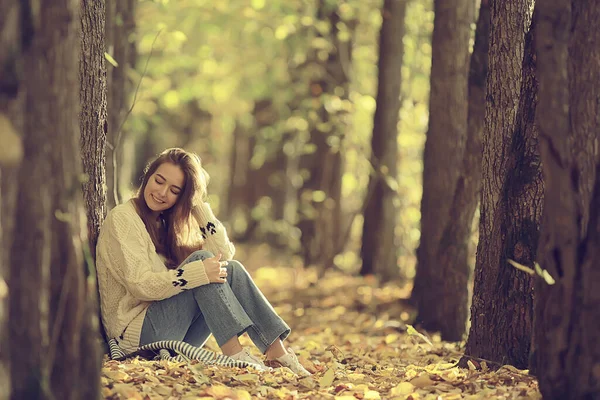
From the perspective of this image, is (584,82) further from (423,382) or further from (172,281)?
(172,281)

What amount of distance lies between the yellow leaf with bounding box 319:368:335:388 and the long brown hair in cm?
142

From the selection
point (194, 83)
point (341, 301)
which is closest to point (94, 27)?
point (341, 301)

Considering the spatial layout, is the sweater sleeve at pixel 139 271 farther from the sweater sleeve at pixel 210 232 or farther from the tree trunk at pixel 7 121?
the tree trunk at pixel 7 121

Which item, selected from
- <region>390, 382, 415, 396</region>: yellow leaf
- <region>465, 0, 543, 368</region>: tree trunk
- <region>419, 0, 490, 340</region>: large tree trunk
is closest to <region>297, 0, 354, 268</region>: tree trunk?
<region>419, 0, 490, 340</region>: large tree trunk

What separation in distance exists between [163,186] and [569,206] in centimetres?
273

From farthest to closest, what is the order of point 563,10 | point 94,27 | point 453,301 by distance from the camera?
1. point 453,301
2. point 94,27
3. point 563,10

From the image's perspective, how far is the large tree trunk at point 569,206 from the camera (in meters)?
3.55

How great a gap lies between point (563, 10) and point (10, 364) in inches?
102

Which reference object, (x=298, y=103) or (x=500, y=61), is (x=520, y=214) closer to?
(x=500, y=61)

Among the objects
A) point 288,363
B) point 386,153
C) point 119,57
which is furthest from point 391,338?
point 386,153

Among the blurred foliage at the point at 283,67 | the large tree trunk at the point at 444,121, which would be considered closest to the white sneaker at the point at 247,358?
the large tree trunk at the point at 444,121

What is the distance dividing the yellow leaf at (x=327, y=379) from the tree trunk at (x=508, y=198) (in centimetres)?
100

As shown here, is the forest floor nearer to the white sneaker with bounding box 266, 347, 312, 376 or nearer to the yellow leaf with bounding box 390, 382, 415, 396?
the yellow leaf with bounding box 390, 382, 415, 396

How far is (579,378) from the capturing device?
11.8 ft
